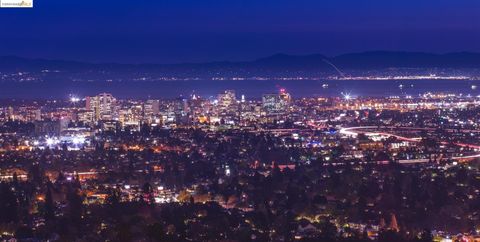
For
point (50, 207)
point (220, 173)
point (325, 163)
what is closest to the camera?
point (50, 207)

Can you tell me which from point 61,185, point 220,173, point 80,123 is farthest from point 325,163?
point 80,123

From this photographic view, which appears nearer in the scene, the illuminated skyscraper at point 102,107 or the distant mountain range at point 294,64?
the illuminated skyscraper at point 102,107

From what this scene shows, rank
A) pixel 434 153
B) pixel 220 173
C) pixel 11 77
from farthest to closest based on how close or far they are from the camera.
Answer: pixel 11 77, pixel 434 153, pixel 220 173

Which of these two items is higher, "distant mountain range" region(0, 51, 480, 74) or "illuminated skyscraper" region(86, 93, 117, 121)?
"distant mountain range" region(0, 51, 480, 74)

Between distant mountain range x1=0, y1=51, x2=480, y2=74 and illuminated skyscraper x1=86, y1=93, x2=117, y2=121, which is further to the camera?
distant mountain range x1=0, y1=51, x2=480, y2=74

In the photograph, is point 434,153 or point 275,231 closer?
point 275,231

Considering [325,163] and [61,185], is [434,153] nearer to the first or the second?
[325,163]

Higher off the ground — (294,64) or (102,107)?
(294,64)

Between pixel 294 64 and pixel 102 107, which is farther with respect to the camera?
pixel 294 64
